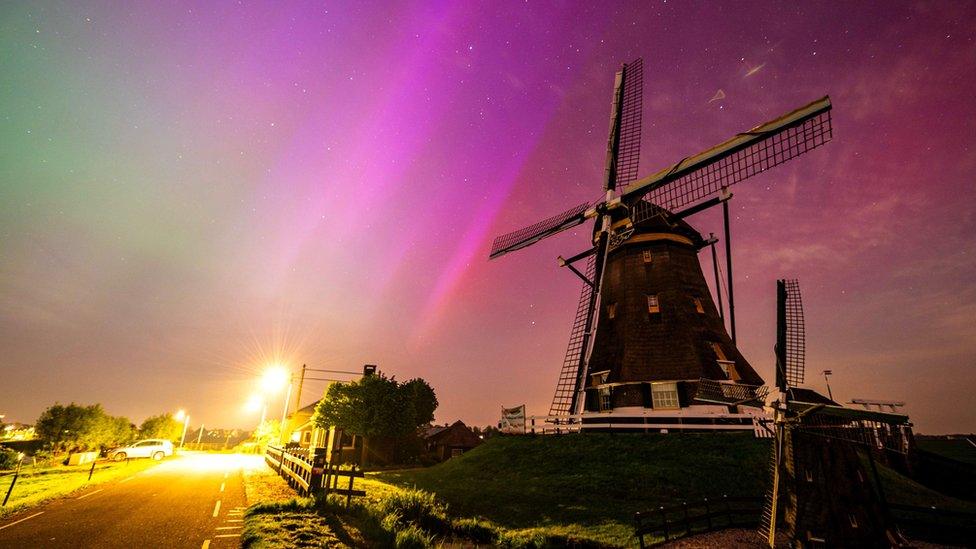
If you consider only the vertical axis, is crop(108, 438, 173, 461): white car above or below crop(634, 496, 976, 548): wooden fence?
below

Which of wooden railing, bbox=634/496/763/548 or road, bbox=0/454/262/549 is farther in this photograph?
wooden railing, bbox=634/496/763/548

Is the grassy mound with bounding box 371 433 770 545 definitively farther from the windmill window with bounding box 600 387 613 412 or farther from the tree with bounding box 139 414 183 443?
the tree with bounding box 139 414 183 443

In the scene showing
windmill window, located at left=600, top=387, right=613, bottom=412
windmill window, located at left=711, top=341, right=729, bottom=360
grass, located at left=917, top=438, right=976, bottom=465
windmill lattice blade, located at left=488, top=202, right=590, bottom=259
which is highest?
windmill lattice blade, located at left=488, top=202, right=590, bottom=259

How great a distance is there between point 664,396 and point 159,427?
289ft

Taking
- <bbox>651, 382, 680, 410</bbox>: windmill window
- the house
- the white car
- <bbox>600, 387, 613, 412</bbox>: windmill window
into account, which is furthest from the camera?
the house

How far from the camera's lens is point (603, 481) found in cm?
1702

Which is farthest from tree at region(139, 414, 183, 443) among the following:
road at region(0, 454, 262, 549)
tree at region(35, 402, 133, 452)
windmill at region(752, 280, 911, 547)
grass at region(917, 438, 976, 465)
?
grass at region(917, 438, 976, 465)

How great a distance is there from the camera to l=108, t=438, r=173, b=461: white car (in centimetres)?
3069

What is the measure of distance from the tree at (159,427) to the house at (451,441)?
55.4 m

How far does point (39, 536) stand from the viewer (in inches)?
363

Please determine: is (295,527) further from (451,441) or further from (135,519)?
(451,441)

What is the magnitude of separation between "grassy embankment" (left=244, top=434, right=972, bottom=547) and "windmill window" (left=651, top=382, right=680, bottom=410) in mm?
1458

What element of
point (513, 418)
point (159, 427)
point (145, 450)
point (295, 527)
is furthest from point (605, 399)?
point (159, 427)

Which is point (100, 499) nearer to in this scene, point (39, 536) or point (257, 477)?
point (39, 536)
